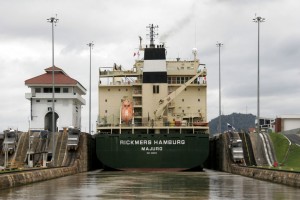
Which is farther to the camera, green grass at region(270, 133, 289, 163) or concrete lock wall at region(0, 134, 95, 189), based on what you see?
green grass at region(270, 133, 289, 163)

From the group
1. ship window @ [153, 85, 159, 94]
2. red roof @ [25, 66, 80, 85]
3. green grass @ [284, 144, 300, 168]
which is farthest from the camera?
red roof @ [25, 66, 80, 85]

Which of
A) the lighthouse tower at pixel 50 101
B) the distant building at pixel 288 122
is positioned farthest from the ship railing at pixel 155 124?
the distant building at pixel 288 122

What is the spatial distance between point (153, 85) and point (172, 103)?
2.93 meters

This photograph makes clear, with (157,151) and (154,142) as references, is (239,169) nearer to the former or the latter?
(157,151)

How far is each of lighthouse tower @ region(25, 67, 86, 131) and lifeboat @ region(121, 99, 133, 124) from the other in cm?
2075

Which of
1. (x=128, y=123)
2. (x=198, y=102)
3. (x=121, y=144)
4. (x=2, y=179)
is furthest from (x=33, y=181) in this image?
(x=198, y=102)

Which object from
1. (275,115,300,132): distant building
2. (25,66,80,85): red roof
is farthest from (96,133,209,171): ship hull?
(275,115,300,132): distant building

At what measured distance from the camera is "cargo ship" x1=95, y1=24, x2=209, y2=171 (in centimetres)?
5531

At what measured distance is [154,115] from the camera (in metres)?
60.4

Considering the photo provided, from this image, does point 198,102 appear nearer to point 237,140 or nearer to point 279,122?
point 237,140

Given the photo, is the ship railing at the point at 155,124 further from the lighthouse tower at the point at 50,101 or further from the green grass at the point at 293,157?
the lighthouse tower at the point at 50,101

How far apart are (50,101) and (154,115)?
24140 millimetres

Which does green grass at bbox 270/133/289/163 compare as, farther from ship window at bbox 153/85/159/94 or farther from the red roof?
the red roof

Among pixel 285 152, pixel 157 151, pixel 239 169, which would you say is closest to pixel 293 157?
pixel 285 152
